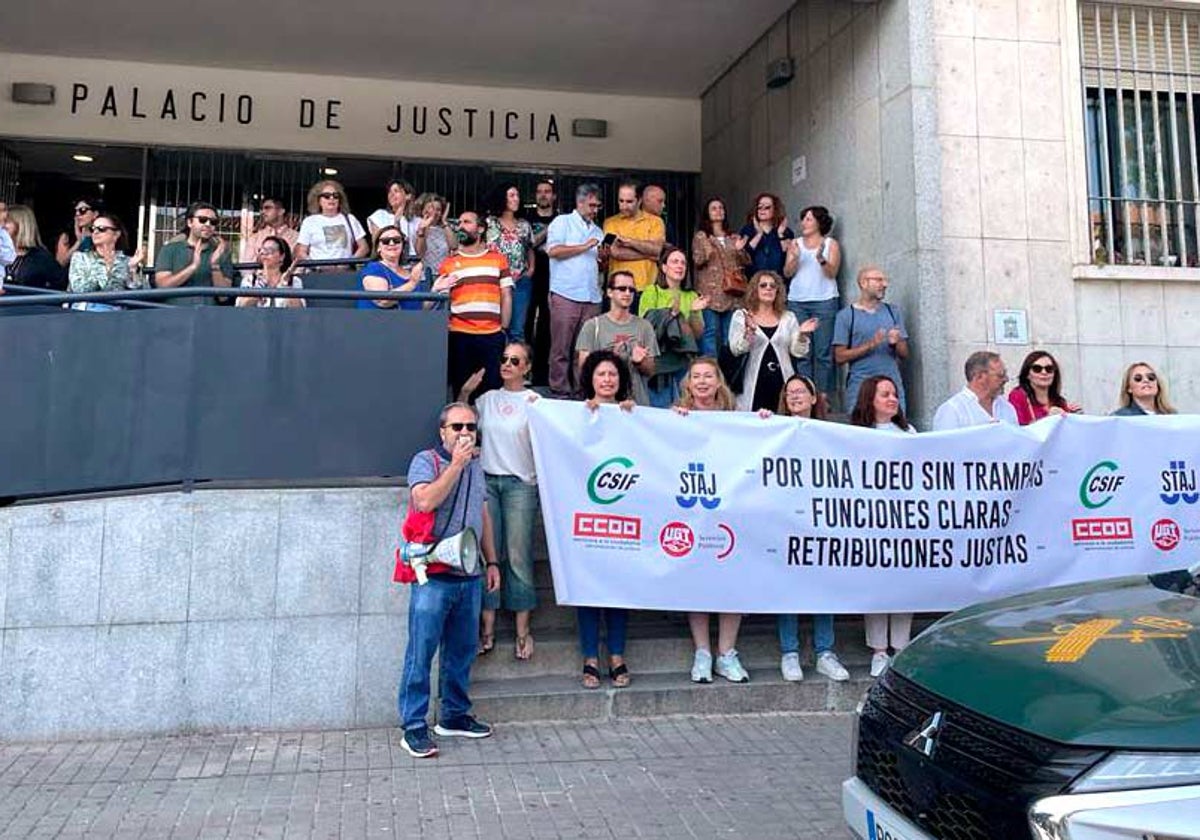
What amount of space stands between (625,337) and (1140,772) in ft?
16.9

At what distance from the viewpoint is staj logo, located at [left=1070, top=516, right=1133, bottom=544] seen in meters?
6.57

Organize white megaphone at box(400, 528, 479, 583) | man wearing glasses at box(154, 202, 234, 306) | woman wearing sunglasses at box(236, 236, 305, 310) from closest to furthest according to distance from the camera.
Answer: white megaphone at box(400, 528, 479, 583) → man wearing glasses at box(154, 202, 234, 306) → woman wearing sunglasses at box(236, 236, 305, 310)

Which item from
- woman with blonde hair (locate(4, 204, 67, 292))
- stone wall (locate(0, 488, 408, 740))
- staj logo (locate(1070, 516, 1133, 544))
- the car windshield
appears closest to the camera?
the car windshield

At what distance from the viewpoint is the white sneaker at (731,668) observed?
611 cm

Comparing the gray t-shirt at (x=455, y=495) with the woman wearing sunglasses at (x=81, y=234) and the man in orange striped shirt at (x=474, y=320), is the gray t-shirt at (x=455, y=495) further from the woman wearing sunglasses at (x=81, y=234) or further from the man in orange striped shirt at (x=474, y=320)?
the woman wearing sunglasses at (x=81, y=234)

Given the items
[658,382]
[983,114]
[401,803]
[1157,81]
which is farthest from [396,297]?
[1157,81]

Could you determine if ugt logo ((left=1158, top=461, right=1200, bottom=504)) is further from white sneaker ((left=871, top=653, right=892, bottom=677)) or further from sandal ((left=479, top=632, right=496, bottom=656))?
sandal ((left=479, top=632, right=496, bottom=656))

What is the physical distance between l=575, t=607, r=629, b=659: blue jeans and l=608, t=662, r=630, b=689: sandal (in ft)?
0.31

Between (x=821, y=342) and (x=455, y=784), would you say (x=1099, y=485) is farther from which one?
(x=455, y=784)

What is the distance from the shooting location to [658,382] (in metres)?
7.81

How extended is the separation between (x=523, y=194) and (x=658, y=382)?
6024 mm

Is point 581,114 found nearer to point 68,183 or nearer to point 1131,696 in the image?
point 68,183

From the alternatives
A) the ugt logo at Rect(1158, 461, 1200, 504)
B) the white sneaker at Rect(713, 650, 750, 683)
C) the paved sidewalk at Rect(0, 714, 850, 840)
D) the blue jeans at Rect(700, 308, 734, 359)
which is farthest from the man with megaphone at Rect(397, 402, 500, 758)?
the ugt logo at Rect(1158, 461, 1200, 504)

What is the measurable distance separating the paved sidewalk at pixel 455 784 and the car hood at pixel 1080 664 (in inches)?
61.2
